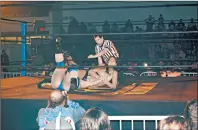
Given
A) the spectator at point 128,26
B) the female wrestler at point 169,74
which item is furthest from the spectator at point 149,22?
the female wrestler at point 169,74

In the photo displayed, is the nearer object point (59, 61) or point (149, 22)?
point (149, 22)

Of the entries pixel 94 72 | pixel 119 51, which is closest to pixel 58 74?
pixel 94 72

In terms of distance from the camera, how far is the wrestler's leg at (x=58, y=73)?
3395 millimetres

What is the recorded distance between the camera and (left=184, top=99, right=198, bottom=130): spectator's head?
130 inches

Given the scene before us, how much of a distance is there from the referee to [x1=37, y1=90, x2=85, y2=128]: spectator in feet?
1.02

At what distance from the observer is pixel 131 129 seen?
335 cm

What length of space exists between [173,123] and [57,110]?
0.92 metres

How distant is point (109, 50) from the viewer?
3.37 m

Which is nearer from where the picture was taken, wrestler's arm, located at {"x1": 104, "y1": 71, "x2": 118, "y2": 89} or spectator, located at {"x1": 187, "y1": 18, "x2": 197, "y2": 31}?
spectator, located at {"x1": 187, "y1": 18, "x2": 197, "y2": 31}

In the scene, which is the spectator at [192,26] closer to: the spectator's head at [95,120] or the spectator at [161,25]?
the spectator at [161,25]

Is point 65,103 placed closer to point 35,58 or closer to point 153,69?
point 35,58

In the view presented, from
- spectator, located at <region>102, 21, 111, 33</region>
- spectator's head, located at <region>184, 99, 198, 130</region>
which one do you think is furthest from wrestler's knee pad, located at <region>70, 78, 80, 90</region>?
spectator's head, located at <region>184, 99, 198, 130</region>

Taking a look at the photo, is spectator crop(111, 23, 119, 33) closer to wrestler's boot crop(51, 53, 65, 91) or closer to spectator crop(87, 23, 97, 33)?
spectator crop(87, 23, 97, 33)

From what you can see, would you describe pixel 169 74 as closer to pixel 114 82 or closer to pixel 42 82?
pixel 114 82
